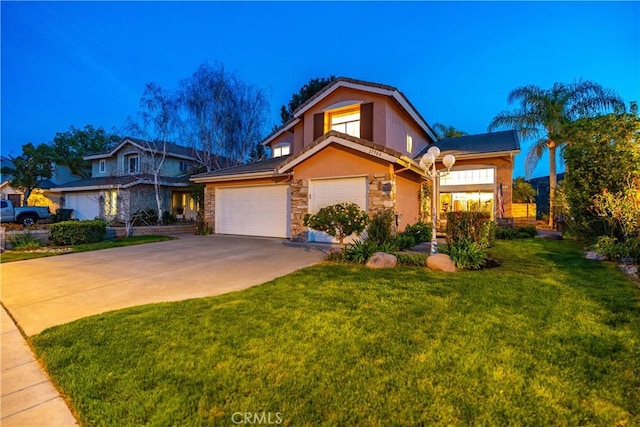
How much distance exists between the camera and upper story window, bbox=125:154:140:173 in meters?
22.5

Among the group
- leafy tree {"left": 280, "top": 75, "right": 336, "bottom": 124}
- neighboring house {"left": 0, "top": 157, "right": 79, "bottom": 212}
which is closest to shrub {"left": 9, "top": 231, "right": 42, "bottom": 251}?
neighboring house {"left": 0, "top": 157, "right": 79, "bottom": 212}

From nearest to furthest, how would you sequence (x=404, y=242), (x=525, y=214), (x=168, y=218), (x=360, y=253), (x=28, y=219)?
(x=360, y=253) → (x=404, y=242) → (x=28, y=219) → (x=525, y=214) → (x=168, y=218)

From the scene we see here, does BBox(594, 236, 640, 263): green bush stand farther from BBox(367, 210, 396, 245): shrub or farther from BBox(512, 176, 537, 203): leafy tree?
BBox(512, 176, 537, 203): leafy tree

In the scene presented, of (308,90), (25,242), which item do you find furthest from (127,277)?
(308,90)

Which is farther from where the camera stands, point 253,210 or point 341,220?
point 253,210

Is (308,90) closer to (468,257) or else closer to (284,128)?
(284,128)

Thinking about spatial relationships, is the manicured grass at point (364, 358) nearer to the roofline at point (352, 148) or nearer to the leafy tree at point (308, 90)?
the roofline at point (352, 148)

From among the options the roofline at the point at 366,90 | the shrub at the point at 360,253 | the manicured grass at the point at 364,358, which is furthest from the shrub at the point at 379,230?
the roofline at the point at 366,90

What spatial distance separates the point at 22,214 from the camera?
64.2 feet

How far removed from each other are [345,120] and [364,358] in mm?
13045

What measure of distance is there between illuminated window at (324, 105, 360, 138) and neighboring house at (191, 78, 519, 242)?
47 millimetres

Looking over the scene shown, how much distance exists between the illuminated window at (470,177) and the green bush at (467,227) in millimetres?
6893

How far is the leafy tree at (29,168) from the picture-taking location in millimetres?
26625

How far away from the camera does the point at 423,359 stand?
287 centimetres
